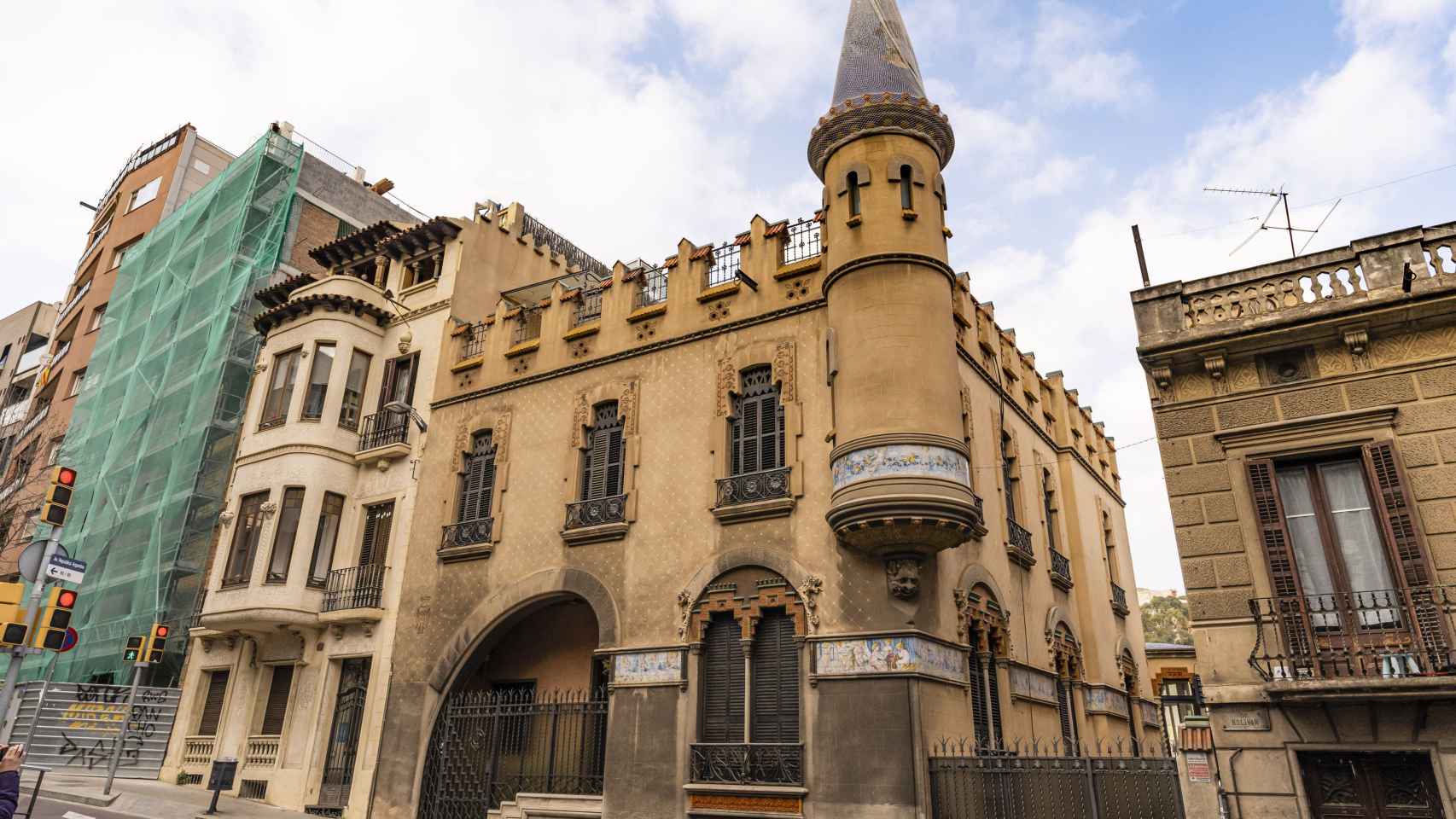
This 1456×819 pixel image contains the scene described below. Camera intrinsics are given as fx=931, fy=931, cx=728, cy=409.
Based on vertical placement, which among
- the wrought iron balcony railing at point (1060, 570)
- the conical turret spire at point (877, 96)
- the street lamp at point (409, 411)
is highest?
the conical turret spire at point (877, 96)

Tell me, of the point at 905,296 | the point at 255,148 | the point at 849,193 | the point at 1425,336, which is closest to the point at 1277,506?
the point at 1425,336

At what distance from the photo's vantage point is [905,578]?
1464 cm

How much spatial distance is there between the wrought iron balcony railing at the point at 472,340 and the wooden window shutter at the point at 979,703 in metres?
13.6

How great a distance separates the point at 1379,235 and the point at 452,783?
18.1 meters

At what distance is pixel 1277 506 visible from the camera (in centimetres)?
Result: 1156

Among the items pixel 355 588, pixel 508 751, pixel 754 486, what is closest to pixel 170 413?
pixel 355 588

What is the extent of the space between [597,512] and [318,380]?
9955 mm

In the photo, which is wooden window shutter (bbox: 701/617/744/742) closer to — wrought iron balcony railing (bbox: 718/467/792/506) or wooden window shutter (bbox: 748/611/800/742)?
wooden window shutter (bbox: 748/611/800/742)

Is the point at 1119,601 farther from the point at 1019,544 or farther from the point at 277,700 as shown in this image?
the point at 277,700

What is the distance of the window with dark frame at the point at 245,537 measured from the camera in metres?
22.3

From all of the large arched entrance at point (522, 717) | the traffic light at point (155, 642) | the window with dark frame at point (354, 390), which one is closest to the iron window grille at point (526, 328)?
the window with dark frame at point (354, 390)

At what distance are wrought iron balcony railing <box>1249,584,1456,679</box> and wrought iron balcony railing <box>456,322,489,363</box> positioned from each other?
58.0ft

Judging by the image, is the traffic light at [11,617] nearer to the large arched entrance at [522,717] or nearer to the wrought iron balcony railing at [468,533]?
the large arched entrance at [522,717]

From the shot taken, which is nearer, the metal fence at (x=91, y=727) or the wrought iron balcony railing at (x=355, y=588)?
the wrought iron balcony railing at (x=355, y=588)
